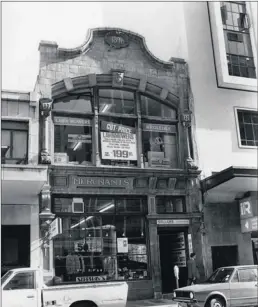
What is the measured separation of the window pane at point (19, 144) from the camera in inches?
459

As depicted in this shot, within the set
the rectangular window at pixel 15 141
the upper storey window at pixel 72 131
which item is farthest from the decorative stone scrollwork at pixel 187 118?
the rectangular window at pixel 15 141

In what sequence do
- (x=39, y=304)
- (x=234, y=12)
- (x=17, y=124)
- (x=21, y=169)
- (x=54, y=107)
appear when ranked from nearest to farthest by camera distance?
(x=39, y=304) < (x=21, y=169) < (x=234, y=12) < (x=17, y=124) < (x=54, y=107)

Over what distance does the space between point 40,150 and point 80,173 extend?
4.47 ft

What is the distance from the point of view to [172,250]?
40.6 ft

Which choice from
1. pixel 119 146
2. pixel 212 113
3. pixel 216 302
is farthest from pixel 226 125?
pixel 216 302

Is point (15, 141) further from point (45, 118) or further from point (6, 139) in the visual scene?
point (45, 118)

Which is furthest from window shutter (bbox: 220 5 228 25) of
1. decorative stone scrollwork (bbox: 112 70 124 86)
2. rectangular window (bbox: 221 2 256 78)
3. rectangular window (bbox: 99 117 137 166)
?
rectangular window (bbox: 99 117 137 166)

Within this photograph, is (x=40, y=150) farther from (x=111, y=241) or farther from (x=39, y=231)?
(x=111, y=241)

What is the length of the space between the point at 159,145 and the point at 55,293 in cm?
713

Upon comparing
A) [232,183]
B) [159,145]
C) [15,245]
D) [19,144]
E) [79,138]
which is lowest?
[15,245]

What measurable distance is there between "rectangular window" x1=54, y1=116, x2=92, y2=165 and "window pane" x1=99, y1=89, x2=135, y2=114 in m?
0.80

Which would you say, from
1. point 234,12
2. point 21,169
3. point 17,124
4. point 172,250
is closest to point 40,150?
point 17,124

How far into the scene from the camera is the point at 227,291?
8.11 meters

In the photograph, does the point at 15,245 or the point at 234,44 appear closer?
the point at 15,245
